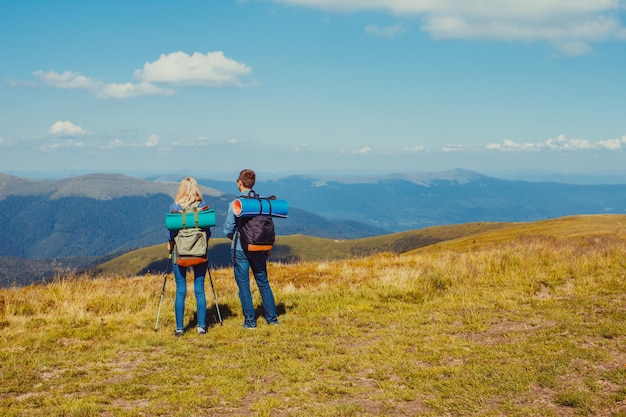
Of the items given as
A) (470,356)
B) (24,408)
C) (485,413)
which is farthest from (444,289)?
(24,408)

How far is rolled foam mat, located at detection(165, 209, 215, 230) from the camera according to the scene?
9633 mm

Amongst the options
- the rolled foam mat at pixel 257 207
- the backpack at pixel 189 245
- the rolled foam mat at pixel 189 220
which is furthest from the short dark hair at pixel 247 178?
the backpack at pixel 189 245

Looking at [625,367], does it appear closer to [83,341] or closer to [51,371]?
[51,371]

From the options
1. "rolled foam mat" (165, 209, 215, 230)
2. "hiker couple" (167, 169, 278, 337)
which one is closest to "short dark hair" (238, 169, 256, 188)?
"hiker couple" (167, 169, 278, 337)

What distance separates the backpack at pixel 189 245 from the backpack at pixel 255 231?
2.73ft

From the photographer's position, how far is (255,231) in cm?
992

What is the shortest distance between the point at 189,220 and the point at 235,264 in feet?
4.59

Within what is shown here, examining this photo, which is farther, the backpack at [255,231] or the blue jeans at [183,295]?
the blue jeans at [183,295]

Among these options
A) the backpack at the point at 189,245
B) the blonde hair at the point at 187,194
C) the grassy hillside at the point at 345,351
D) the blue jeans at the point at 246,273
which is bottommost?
the grassy hillside at the point at 345,351

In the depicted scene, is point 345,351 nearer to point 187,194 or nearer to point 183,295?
point 183,295

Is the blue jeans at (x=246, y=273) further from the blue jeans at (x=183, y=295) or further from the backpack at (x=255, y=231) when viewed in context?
the blue jeans at (x=183, y=295)

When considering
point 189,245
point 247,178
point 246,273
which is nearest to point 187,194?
point 189,245

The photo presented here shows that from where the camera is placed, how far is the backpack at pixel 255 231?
9914mm

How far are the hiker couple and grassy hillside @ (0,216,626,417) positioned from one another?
0.39 metres
